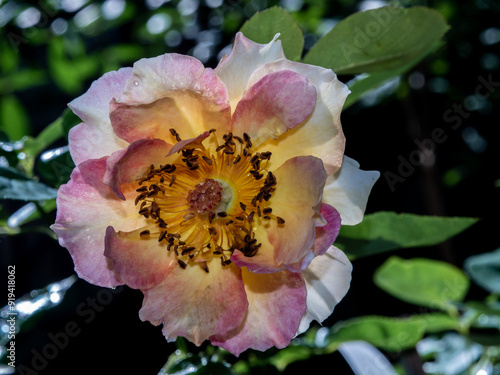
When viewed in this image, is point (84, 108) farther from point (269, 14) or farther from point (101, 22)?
point (101, 22)

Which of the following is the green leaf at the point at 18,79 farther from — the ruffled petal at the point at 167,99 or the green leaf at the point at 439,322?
the green leaf at the point at 439,322

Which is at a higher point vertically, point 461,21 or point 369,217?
point 369,217

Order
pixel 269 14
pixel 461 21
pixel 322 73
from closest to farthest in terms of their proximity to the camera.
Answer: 1. pixel 322 73
2. pixel 269 14
3. pixel 461 21

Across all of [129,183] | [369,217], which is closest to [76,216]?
[129,183]

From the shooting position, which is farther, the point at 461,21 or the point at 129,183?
the point at 461,21

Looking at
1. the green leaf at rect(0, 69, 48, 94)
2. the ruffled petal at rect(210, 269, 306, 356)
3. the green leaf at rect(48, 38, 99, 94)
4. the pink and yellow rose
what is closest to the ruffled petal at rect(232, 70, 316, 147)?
the pink and yellow rose

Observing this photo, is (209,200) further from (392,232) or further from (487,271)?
(487,271)

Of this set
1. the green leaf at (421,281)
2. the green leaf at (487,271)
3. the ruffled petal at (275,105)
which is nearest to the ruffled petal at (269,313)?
the ruffled petal at (275,105)
